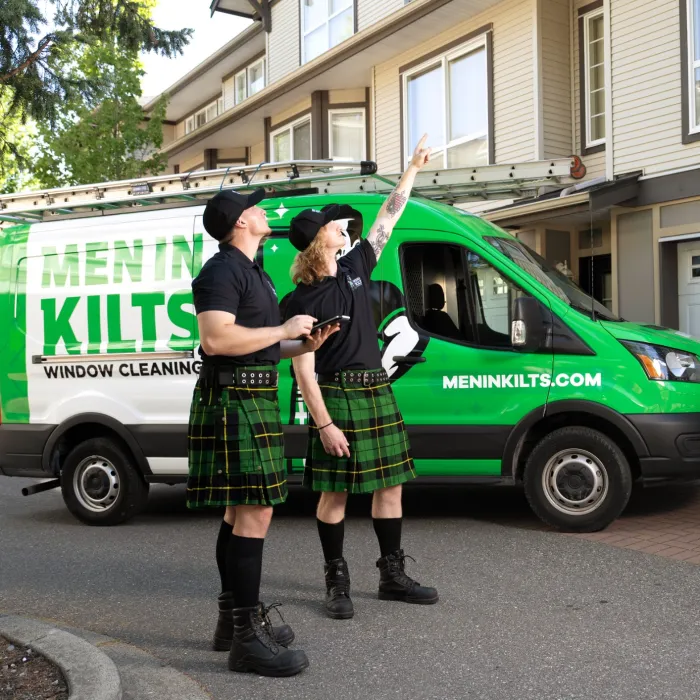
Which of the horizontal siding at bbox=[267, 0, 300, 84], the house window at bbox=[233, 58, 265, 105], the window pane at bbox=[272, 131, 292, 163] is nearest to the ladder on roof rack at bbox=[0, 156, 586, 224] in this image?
the window pane at bbox=[272, 131, 292, 163]

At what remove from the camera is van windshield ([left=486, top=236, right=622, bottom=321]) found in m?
6.30

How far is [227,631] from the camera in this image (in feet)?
13.2

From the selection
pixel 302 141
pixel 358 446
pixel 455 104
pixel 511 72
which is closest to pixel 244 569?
pixel 358 446

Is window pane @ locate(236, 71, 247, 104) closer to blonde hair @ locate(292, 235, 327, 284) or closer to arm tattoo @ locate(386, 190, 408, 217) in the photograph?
arm tattoo @ locate(386, 190, 408, 217)

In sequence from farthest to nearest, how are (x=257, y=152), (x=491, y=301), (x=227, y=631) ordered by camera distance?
(x=257, y=152)
(x=491, y=301)
(x=227, y=631)

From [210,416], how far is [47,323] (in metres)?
3.95

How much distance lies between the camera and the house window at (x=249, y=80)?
23.5 metres

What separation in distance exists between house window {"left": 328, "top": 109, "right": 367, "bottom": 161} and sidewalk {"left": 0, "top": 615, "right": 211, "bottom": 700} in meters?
15.8

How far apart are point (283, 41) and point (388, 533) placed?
720 inches

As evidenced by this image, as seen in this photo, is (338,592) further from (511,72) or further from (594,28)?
(594,28)

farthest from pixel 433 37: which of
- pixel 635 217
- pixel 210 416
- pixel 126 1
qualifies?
pixel 210 416

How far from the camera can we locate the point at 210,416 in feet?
12.4

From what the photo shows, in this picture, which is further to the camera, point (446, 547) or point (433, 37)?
point (433, 37)

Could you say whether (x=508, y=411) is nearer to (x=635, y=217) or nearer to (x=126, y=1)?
(x=126, y=1)
